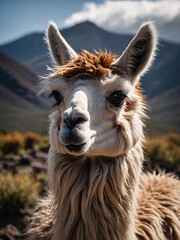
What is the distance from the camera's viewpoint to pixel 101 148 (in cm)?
306

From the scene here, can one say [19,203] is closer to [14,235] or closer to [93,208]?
[14,235]

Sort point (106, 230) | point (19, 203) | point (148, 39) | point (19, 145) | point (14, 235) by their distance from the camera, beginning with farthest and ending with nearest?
point (19, 145)
point (19, 203)
point (14, 235)
point (148, 39)
point (106, 230)

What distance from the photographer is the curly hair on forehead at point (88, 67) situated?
10.4 feet

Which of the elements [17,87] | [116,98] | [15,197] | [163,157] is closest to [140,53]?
[116,98]

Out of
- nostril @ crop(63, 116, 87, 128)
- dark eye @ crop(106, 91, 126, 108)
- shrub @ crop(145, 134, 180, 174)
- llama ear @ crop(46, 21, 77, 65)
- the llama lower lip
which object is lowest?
the llama lower lip

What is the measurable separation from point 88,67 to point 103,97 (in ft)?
1.03

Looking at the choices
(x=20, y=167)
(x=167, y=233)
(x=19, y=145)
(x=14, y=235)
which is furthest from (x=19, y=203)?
(x=19, y=145)

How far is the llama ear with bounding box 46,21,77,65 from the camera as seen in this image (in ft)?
12.0

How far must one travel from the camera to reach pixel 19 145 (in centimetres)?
1413

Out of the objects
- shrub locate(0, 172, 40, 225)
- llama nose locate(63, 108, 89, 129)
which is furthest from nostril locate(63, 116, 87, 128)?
shrub locate(0, 172, 40, 225)

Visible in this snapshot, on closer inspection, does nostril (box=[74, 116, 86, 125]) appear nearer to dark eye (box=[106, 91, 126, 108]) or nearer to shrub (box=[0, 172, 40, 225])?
dark eye (box=[106, 91, 126, 108])

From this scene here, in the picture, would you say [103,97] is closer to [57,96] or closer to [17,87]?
[57,96]

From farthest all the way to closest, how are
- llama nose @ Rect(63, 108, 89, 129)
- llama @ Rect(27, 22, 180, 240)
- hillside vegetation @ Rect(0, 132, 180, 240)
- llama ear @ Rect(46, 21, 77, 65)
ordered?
hillside vegetation @ Rect(0, 132, 180, 240) < llama ear @ Rect(46, 21, 77, 65) < llama @ Rect(27, 22, 180, 240) < llama nose @ Rect(63, 108, 89, 129)

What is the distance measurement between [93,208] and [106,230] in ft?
0.71
